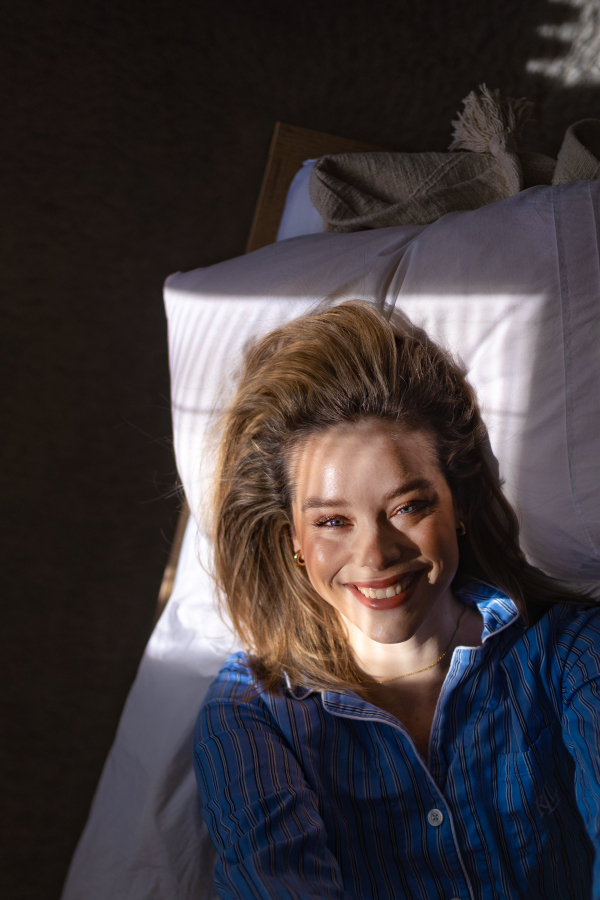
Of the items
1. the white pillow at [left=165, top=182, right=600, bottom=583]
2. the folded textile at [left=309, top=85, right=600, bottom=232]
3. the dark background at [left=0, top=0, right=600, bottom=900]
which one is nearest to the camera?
the white pillow at [left=165, top=182, right=600, bottom=583]

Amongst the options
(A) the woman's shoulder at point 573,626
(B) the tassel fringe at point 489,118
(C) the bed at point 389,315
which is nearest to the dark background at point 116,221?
(C) the bed at point 389,315

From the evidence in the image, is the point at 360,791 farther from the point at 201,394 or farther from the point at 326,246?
the point at 326,246

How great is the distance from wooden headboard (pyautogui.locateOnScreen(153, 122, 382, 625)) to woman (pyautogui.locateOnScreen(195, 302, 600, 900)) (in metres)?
0.47

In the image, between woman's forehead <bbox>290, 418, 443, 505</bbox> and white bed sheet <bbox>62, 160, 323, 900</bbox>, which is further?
white bed sheet <bbox>62, 160, 323, 900</bbox>

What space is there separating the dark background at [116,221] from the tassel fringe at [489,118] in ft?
1.45

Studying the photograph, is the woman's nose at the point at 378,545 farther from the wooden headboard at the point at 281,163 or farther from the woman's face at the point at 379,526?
the wooden headboard at the point at 281,163

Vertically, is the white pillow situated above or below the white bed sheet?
above

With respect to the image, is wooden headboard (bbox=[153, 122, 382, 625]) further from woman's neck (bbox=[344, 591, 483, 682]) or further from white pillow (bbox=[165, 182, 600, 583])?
woman's neck (bbox=[344, 591, 483, 682])

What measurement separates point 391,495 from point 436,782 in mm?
434

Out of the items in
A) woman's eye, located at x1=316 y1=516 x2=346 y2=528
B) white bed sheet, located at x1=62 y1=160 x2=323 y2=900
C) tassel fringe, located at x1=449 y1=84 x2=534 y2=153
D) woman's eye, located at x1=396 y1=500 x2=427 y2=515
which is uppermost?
tassel fringe, located at x1=449 y1=84 x2=534 y2=153

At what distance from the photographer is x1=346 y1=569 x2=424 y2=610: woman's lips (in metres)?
0.87

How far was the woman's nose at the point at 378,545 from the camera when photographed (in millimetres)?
847

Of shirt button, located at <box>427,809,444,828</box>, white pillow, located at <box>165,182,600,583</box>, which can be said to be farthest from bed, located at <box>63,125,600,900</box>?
shirt button, located at <box>427,809,444,828</box>

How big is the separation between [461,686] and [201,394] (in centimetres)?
65
